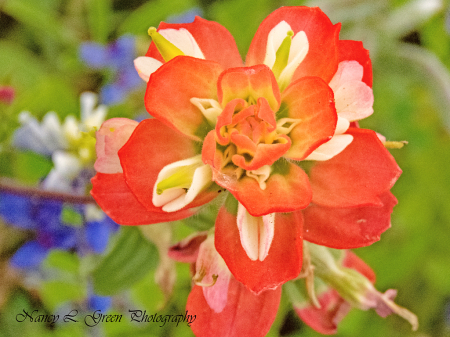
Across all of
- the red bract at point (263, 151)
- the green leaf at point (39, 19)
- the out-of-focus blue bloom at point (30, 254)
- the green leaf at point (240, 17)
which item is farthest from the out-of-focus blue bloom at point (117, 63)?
the red bract at point (263, 151)

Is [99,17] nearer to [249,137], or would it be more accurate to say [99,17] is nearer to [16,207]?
[16,207]

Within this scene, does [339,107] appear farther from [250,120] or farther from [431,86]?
[431,86]

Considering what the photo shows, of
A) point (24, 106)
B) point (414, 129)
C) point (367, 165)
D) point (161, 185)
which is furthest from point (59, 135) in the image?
point (414, 129)

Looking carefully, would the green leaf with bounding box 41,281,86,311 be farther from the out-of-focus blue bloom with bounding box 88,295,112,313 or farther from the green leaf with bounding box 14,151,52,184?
the green leaf with bounding box 14,151,52,184

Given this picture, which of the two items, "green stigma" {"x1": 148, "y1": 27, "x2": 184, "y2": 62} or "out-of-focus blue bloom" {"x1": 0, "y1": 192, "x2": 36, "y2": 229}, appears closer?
"green stigma" {"x1": 148, "y1": 27, "x2": 184, "y2": 62}

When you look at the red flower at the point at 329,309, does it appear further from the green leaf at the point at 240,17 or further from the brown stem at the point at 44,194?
the green leaf at the point at 240,17

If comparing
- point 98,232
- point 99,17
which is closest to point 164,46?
point 98,232

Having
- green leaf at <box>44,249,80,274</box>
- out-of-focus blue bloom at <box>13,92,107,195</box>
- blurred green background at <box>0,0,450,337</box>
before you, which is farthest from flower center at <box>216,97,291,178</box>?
green leaf at <box>44,249,80,274</box>
